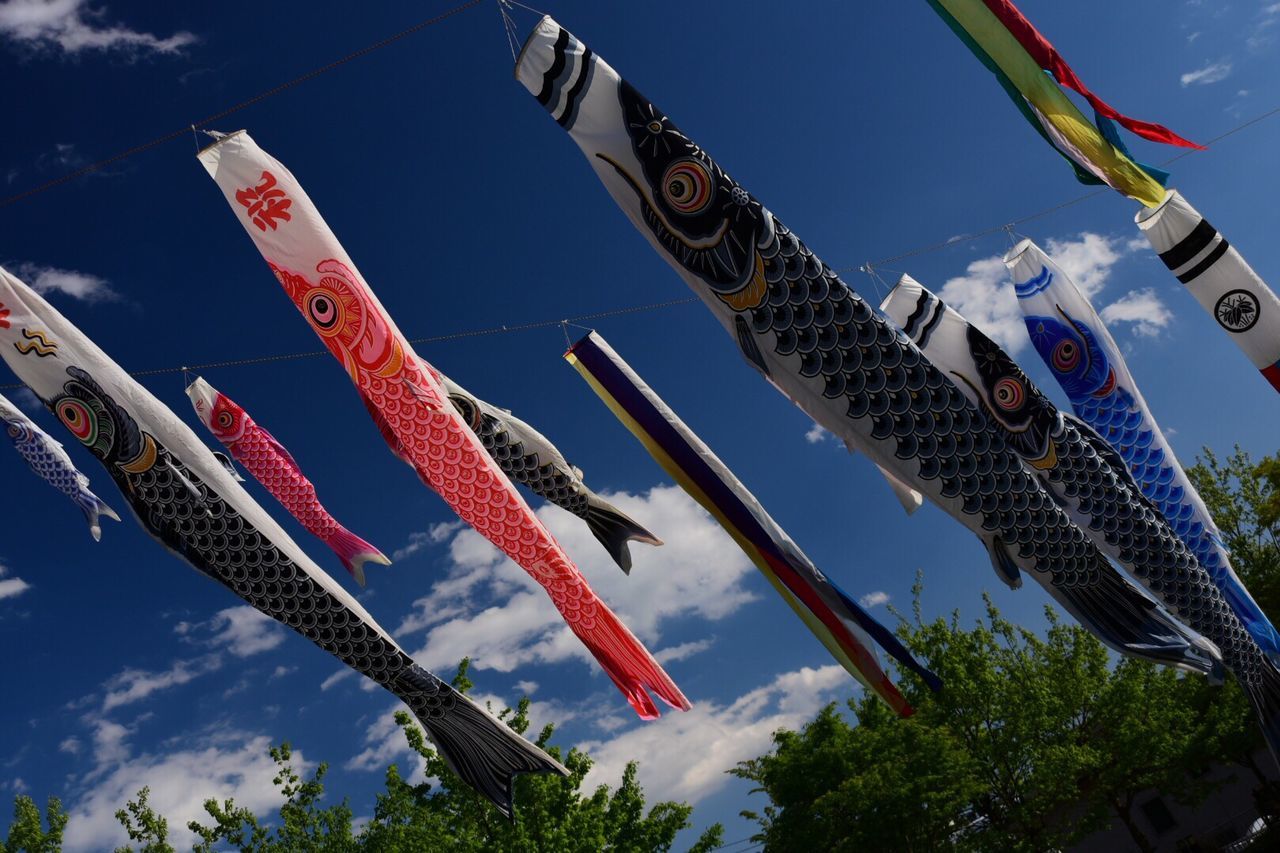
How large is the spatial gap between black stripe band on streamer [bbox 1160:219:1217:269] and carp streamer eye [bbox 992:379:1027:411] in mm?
2083

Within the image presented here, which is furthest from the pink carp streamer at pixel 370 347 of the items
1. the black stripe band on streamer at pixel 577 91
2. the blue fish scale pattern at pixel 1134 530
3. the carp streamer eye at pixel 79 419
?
the blue fish scale pattern at pixel 1134 530

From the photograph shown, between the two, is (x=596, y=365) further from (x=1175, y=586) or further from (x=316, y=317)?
(x=1175, y=586)

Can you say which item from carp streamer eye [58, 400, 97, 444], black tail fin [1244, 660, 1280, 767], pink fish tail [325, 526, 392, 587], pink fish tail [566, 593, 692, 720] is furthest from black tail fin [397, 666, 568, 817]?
black tail fin [1244, 660, 1280, 767]

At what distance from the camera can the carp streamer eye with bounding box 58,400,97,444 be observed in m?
8.09

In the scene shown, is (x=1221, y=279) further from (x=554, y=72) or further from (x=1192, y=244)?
(x=554, y=72)

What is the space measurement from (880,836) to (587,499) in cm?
1005

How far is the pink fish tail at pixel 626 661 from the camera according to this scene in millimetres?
8594

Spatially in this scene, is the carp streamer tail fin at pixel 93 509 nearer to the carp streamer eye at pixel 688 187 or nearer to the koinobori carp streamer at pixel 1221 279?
the carp streamer eye at pixel 688 187

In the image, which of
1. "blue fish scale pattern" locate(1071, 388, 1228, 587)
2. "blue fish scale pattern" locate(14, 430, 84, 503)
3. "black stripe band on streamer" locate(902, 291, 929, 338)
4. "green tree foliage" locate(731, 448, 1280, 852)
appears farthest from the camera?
"green tree foliage" locate(731, 448, 1280, 852)

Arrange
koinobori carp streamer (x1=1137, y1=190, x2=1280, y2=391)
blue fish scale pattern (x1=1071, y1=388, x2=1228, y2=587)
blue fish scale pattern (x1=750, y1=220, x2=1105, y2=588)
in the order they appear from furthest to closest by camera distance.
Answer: blue fish scale pattern (x1=1071, y1=388, x2=1228, y2=587) < koinobori carp streamer (x1=1137, y1=190, x2=1280, y2=391) < blue fish scale pattern (x1=750, y1=220, x2=1105, y2=588)

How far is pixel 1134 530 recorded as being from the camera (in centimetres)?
848

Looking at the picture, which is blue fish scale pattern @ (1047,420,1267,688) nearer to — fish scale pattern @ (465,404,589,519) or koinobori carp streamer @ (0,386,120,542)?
fish scale pattern @ (465,404,589,519)

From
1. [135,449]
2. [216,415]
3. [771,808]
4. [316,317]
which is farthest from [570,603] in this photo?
[771,808]

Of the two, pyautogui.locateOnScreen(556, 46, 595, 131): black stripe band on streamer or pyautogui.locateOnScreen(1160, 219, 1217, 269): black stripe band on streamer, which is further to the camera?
pyautogui.locateOnScreen(1160, 219, 1217, 269): black stripe band on streamer
